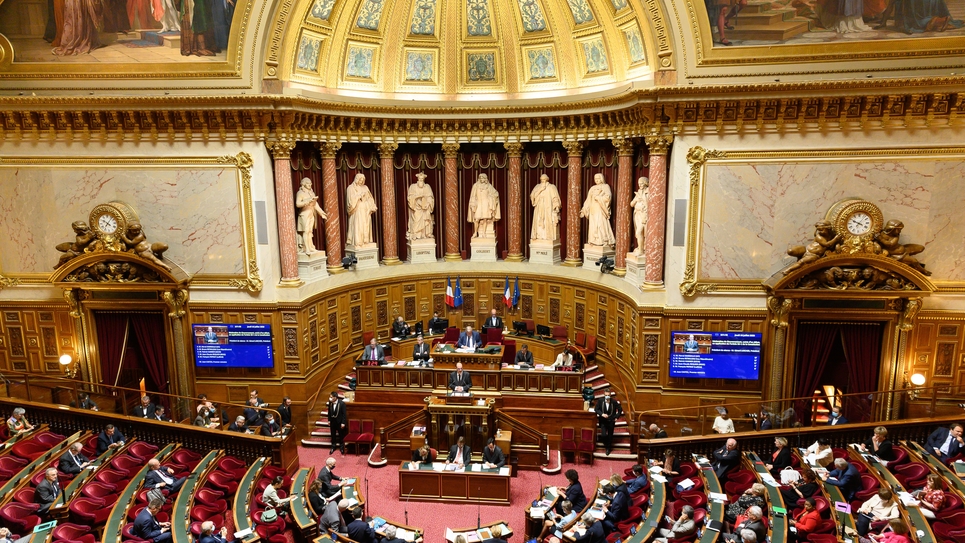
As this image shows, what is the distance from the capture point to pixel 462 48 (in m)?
21.1

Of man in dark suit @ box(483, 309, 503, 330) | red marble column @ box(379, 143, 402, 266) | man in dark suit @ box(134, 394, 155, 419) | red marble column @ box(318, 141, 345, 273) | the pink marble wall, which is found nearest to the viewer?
man in dark suit @ box(134, 394, 155, 419)

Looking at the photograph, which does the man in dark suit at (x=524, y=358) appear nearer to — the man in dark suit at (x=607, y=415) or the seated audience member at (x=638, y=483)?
the man in dark suit at (x=607, y=415)

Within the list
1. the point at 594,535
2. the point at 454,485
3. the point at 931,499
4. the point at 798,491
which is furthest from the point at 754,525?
the point at 454,485

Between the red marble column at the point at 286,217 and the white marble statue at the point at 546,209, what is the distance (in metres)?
8.09

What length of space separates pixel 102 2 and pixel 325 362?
11.2 metres

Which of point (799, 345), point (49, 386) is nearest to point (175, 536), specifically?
point (49, 386)

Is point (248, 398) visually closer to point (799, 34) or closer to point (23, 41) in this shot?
point (23, 41)

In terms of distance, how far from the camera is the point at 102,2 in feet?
53.7

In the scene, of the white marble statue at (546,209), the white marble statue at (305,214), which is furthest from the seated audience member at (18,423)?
the white marble statue at (546,209)

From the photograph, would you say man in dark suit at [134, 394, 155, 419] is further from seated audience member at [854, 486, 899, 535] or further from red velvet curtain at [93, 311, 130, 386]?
seated audience member at [854, 486, 899, 535]

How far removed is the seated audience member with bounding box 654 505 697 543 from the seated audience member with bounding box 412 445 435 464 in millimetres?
5374

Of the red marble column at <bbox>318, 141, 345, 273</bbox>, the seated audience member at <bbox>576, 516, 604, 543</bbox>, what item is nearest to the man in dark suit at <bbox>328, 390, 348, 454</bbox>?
the red marble column at <bbox>318, 141, 345, 273</bbox>

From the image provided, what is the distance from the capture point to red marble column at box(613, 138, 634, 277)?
61.8 ft

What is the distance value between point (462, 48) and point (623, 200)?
737 centimetres
